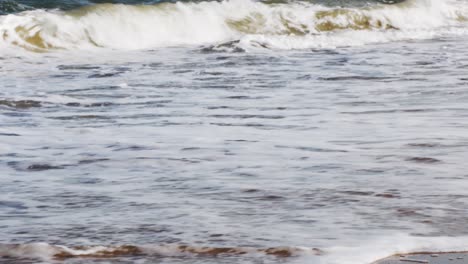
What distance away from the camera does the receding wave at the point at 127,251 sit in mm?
2342

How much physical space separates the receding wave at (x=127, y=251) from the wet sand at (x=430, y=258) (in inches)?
6.8

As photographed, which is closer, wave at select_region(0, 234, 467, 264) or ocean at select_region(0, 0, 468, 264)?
wave at select_region(0, 234, 467, 264)

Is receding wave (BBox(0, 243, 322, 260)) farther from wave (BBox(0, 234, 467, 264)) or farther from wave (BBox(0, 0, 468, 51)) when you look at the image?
wave (BBox(0, 0, 468, 51))

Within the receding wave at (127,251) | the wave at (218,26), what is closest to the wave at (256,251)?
the receding wave at (127,251)

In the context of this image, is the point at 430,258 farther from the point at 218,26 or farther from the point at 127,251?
the point at 218,26

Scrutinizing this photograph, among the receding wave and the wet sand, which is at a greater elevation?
the receding wave

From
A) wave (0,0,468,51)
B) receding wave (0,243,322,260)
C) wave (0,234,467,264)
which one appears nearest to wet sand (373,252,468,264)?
wave (0,234,467,264)

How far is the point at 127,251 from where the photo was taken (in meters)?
2.37

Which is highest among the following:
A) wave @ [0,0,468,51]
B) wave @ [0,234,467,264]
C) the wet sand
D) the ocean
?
wave @ [0,234,467,264]

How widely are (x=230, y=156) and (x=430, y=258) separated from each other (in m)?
1.48

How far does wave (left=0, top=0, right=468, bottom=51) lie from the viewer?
9727 mm

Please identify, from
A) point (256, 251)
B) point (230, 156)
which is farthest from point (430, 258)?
point (230, 156)

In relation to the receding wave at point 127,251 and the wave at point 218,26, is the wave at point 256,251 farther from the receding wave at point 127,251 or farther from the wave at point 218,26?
the wave at point 218,26

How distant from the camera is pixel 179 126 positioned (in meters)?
4.48
